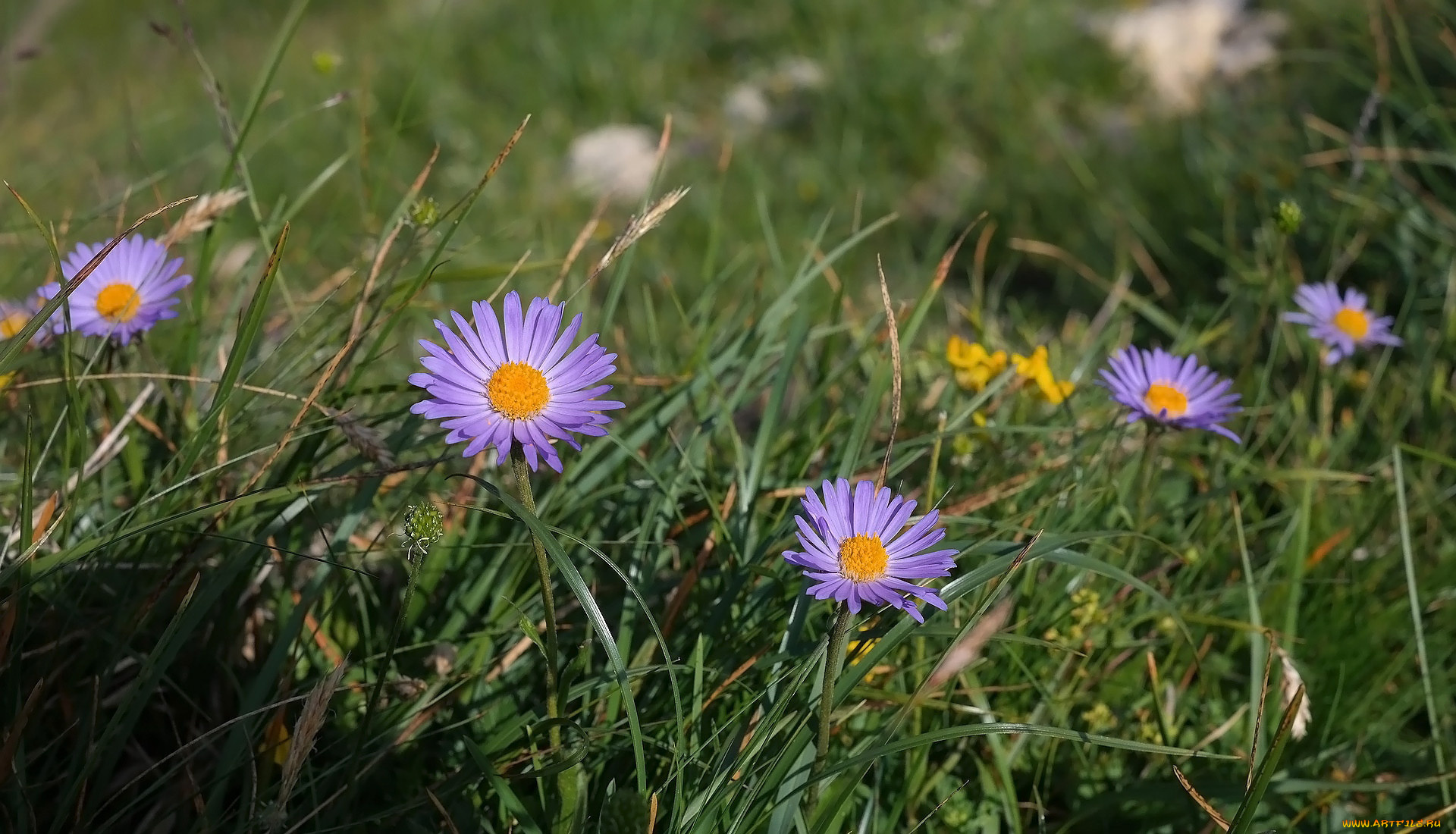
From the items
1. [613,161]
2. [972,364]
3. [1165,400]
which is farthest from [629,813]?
[613,161]

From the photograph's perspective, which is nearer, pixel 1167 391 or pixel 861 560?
pixel 861 560

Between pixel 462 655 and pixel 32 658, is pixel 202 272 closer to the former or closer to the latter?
pixel 32 658

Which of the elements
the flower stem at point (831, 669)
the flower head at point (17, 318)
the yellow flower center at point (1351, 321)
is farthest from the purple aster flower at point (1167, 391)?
the flower head at point (17, 318)

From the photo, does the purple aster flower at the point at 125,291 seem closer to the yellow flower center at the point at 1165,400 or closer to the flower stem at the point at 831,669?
the flower stem at the point at 831,669

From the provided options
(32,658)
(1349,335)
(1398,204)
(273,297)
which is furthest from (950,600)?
(1398,204)

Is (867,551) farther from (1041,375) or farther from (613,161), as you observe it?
(613,161)

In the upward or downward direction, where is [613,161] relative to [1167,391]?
upward

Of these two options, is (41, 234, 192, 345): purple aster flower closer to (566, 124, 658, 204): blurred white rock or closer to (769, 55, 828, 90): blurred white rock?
(566, 124, 658, 204): blurred white rock
